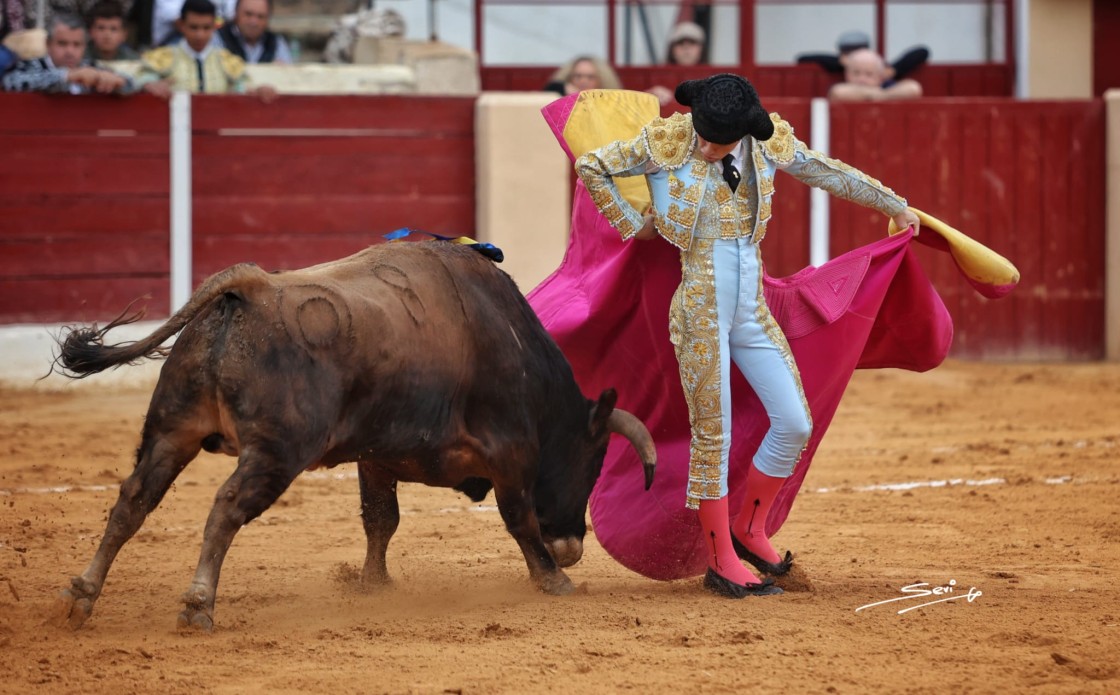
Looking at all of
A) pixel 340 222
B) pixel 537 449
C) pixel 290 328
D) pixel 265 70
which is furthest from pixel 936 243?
pixel 265 70

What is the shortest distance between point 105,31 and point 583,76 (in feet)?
8.46

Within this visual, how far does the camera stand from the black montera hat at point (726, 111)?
350cm

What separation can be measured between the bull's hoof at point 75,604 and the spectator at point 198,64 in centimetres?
522

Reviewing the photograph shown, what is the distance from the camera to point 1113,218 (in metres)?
9.16

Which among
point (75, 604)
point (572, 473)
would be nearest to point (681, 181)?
point (572, 473)

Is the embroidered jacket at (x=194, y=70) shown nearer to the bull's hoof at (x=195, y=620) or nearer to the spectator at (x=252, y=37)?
the spectator at (x=252, y=37)

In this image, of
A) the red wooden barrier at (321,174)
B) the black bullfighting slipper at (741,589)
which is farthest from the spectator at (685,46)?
the black bullfighting slipper at (741,589)

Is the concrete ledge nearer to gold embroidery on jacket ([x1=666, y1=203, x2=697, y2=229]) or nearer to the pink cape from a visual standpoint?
the pink cape

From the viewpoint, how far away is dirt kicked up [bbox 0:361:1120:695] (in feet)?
9.93

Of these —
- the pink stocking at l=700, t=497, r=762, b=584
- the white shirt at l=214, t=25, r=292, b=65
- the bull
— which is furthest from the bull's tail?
the white shirt at l=214, t=25, r=292, b=65

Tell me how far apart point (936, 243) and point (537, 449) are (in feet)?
3.93

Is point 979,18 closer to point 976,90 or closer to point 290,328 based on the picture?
point 976,90

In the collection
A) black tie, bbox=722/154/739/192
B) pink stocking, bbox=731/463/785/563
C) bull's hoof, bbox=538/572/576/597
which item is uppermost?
black tie, bbox=722/154/739/192

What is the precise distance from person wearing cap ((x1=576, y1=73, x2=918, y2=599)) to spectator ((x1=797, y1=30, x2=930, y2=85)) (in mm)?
6268
